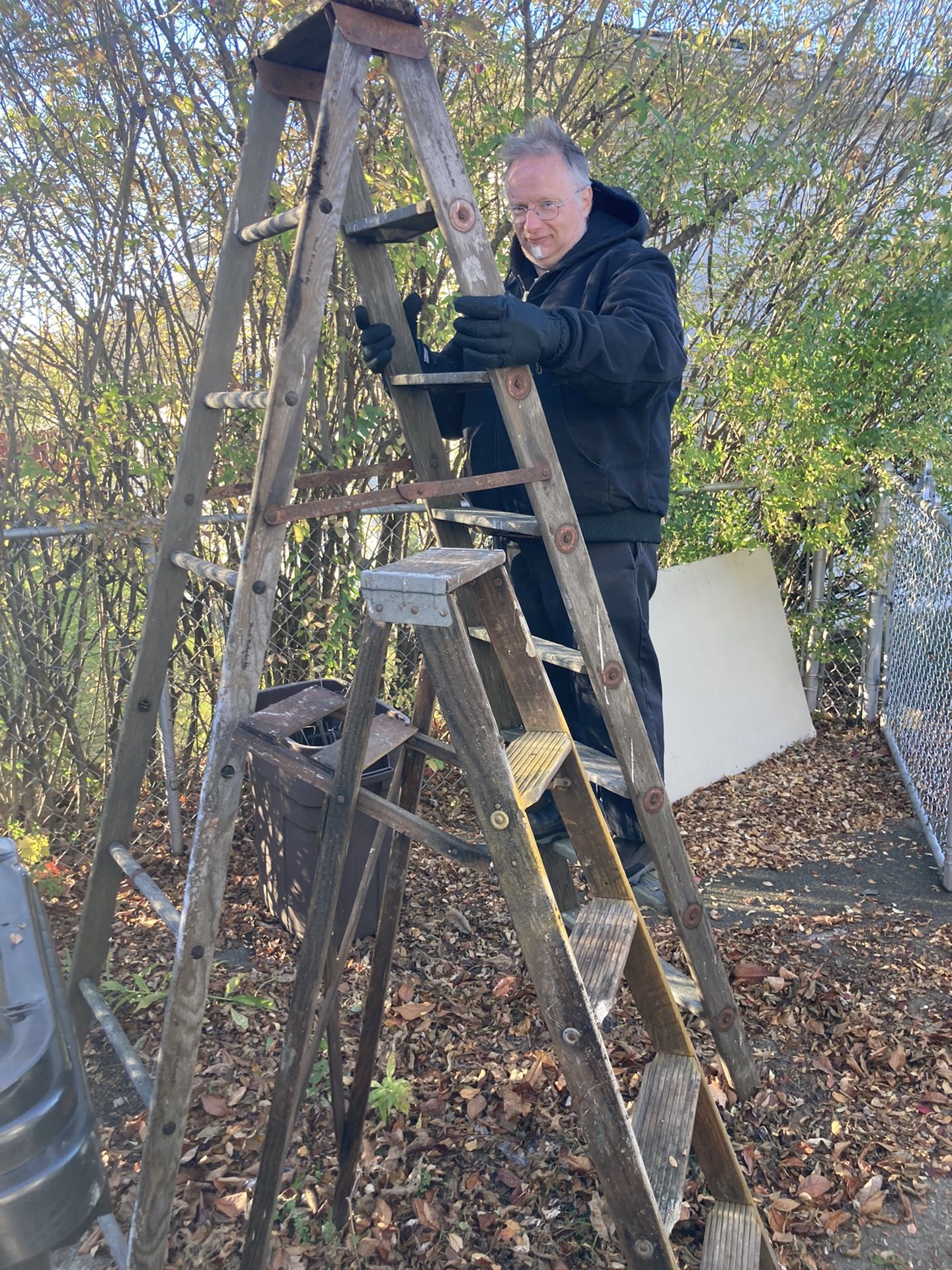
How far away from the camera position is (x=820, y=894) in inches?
149

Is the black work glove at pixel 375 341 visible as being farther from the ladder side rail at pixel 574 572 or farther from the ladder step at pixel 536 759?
the ladder step at pixel 536 759

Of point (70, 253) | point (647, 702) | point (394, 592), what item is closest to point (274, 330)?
point (70, 253)

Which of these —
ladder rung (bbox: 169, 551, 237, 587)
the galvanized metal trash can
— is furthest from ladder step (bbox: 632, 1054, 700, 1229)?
ladder rung (bbox: 169, 551, 237, 587)

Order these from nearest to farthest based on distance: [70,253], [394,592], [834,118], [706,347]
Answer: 1. [394,592]
2. [70,253]
3. [706,347]
4. [834,118]

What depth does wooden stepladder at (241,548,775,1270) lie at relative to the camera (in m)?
1.43

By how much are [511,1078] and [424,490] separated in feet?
5.87

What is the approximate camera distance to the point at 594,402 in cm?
231

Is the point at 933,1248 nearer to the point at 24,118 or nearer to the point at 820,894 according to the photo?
the point at 820,894

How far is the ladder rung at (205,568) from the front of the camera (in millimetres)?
1894

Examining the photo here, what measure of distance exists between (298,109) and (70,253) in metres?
1.05

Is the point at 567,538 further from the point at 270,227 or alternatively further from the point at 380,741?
the point at 270,227

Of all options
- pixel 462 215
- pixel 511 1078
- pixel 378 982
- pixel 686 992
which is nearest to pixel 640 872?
pixel 686 992

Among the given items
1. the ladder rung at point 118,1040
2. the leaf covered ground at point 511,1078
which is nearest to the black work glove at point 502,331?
the ladder rung at point 118,1040

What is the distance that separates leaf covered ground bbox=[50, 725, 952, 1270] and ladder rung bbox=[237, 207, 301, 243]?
223 cm
